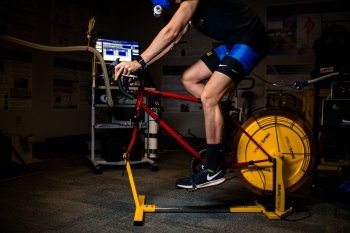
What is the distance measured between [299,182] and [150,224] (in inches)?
40.3

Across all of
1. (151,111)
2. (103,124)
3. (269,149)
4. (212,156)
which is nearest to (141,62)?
(151,111)

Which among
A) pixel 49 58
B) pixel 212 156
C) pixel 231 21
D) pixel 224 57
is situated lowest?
pixel 212 156

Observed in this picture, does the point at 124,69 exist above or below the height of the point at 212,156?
above

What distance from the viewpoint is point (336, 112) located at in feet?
8.30

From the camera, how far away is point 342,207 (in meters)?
2.26

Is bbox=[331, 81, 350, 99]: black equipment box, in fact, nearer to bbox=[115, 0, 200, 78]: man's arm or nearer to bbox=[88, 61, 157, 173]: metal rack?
bbox=[115, 0, 200, 78]: man's arm

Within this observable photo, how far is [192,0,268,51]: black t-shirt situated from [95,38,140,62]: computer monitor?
1.89m

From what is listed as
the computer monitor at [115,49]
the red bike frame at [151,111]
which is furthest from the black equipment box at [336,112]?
the computer monitor at [115,49]

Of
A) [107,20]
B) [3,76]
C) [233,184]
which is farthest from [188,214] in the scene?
[107,20]

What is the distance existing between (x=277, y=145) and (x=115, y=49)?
2399 mm

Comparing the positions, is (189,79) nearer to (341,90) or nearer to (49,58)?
(341,90)

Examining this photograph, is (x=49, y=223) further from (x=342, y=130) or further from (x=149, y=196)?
(x=342, y=130)

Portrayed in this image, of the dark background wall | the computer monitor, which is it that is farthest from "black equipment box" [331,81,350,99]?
the dark background wall

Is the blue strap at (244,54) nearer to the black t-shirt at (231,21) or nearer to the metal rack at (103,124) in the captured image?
the black t-shirt at (231,21)
